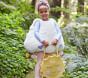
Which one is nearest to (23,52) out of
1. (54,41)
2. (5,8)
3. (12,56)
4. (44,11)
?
(12,56)

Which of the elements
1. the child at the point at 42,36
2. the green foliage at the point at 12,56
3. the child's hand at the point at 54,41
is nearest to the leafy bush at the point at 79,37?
the green foliage at the point at 12,56

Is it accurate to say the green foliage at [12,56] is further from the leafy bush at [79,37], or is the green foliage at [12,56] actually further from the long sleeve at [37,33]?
the long sleeve at [37,33]

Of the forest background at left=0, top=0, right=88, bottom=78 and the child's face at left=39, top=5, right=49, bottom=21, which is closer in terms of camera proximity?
the child's face at left=39, top=5, right=49, bottom=21

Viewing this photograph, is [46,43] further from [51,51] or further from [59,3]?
[59,3]

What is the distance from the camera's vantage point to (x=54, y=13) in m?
17.7

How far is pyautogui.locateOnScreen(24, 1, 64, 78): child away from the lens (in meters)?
4.68

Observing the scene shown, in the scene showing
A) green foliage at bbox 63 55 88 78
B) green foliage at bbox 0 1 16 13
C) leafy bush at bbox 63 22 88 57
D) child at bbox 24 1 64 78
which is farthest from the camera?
green foliage at bbox 0 1 16 13

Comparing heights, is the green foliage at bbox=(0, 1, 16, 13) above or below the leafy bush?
above

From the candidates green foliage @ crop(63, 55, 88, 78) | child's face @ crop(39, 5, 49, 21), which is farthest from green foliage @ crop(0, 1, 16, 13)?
child's face @ crop(39, 5, 49, 21)

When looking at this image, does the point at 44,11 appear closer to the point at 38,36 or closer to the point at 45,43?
the point at 38,36

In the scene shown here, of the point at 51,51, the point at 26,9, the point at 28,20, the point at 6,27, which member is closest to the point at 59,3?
the point at 26,9

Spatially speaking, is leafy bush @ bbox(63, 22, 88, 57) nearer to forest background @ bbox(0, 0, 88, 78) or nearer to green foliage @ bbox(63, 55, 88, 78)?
forest background @ bbox(0, 0, 88, 78)

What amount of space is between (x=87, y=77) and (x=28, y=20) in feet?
25.2

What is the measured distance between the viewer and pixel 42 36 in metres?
4.70
